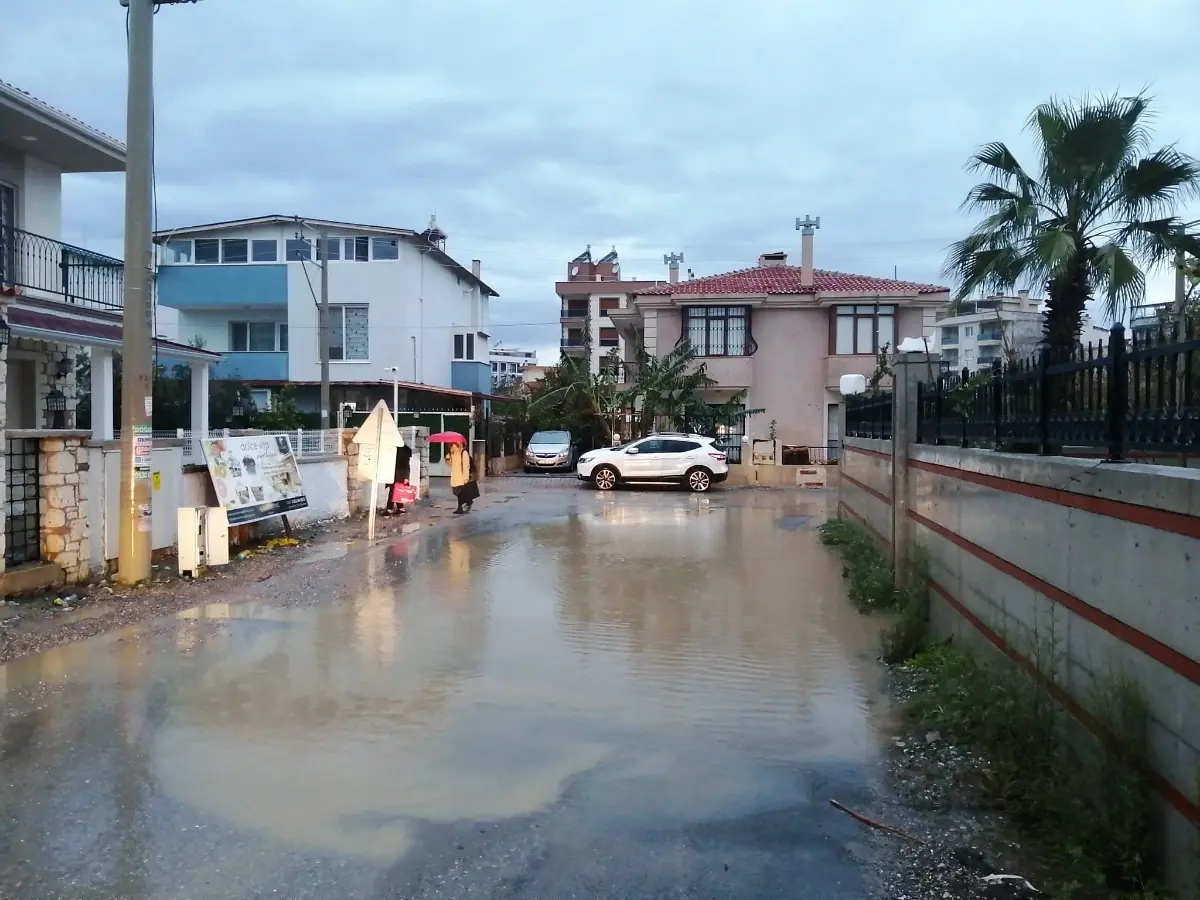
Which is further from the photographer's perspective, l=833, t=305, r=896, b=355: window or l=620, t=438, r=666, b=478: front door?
l=833, t=305, r=896, b=355: window

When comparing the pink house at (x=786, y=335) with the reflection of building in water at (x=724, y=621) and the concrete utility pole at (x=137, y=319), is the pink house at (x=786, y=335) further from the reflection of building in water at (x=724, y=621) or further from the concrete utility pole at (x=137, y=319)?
the concrete utility pole at (x=137, y=319)

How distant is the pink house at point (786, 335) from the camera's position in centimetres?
3391

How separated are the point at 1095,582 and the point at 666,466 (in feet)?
74.5

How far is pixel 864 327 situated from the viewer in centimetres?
3403

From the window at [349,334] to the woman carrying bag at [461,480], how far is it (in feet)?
51.1

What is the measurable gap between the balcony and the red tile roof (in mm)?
12786

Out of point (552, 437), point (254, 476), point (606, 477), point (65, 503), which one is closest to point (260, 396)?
point (552, 437)

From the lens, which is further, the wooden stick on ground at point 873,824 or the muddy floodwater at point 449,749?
the wooden stick on ground at point 873,824

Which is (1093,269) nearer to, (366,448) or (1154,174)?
(1154,174)

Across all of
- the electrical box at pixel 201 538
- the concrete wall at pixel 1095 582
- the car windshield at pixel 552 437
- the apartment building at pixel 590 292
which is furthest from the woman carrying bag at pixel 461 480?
the apartment building at pixel 590 292

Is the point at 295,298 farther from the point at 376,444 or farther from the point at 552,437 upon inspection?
the point at 376,444

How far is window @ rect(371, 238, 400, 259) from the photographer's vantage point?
115ft

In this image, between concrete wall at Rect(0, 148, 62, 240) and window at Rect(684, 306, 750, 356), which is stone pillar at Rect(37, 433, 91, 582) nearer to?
concrete wall at Rect(0, 148, 62, 240)

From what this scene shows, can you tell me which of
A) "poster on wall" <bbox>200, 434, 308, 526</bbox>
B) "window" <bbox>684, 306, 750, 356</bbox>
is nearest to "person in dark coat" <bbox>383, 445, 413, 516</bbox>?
"poster on wall" <bbox>200, 434, 308, 526</bbox>
